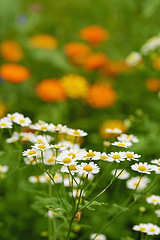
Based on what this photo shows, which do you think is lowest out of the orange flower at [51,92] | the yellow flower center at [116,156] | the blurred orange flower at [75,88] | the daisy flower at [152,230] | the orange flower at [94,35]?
the daisy flower at [152,230]

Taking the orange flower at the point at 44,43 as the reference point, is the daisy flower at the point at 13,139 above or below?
below

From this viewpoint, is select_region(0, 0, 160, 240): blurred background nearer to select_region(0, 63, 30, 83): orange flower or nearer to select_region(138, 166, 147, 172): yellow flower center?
select_region(0, 63, 30, 83): orange flower

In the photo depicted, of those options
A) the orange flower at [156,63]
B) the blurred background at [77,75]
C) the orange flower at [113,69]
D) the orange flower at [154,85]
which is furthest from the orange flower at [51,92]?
the orange flower at [156,63]

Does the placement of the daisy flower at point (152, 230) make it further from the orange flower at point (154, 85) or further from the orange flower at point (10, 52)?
the orange flower at point (10, 52)

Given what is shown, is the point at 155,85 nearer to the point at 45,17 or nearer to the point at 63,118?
the point at 63,118

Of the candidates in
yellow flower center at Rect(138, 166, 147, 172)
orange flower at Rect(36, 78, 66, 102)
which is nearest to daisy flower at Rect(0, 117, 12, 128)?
yellow flower center at Rect(138, 166, 147, 172)

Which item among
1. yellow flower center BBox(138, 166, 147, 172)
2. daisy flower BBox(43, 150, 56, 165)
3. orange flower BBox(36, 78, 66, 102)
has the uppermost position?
orange flower BBox(36, 78, 66, 102)

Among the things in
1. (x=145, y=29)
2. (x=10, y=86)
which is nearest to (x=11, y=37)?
(x=10, y=86)

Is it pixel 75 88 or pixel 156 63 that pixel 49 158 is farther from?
pixel 75 88
